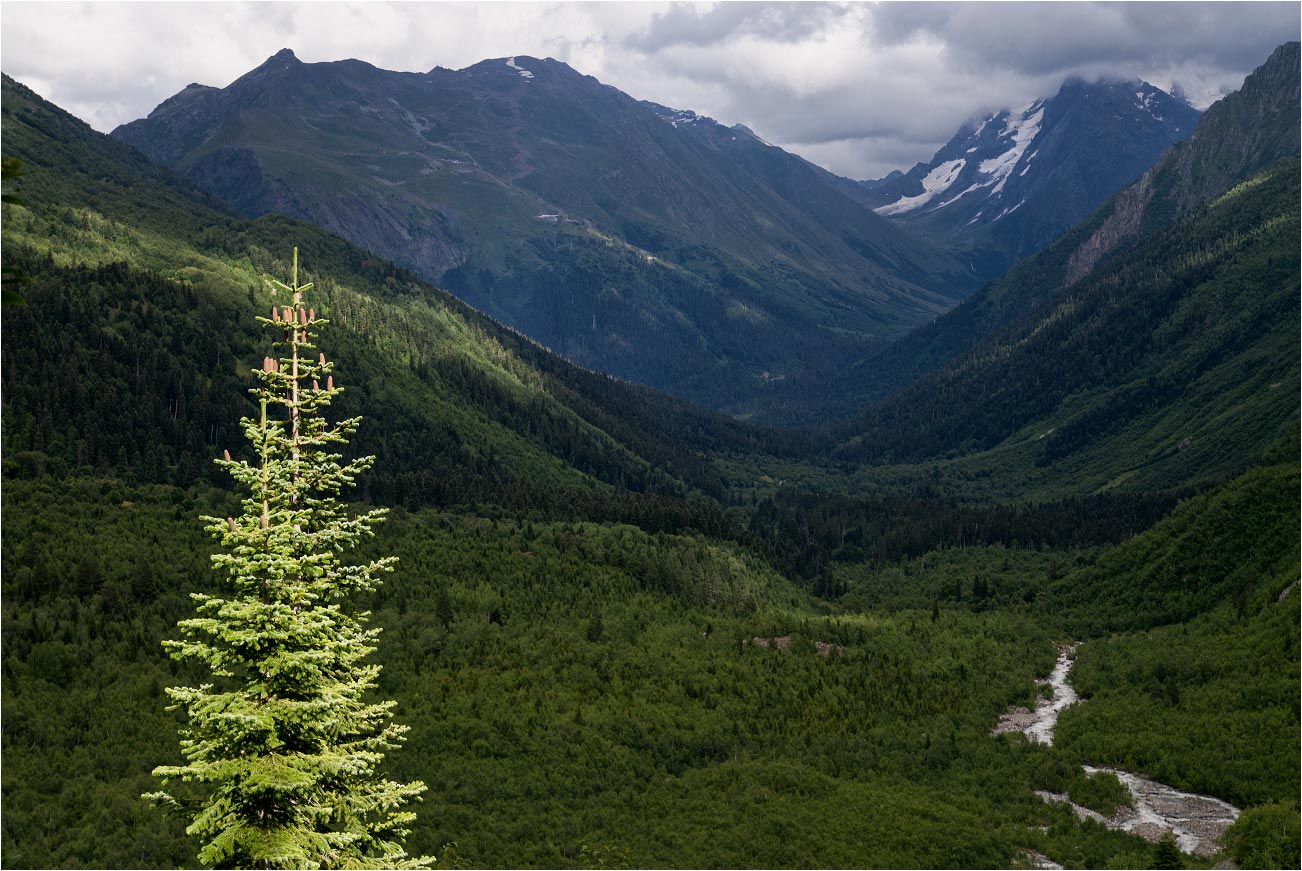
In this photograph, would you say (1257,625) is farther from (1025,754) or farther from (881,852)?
(881,852)

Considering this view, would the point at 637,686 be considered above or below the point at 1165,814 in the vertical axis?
below

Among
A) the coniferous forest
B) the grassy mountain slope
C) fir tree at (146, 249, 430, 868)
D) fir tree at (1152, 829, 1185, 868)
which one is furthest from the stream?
fir tree at (146, 249, 430, 868)

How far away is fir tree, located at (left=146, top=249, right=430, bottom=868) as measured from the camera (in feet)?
84.6

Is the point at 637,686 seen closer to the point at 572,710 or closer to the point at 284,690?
the point at 572,710

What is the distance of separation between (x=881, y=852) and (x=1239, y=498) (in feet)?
298

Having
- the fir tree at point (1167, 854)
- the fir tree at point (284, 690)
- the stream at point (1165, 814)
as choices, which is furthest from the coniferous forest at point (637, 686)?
the stream at point (1165, 814)

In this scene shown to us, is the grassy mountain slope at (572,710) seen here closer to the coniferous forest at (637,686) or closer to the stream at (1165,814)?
the coniferous forest at (637,686)

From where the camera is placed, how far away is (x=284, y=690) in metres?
27.2

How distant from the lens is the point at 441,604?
106m

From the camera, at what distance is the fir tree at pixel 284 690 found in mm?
25781

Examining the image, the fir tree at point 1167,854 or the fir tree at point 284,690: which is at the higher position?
the fir tree at point 284,690

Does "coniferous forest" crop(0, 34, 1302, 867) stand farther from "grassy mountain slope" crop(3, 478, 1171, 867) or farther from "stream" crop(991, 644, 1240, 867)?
"stream" crop(991, 644, 1240, 867)

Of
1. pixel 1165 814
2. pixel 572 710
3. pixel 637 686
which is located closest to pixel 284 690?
pixel 572 710

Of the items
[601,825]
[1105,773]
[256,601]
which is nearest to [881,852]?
[601,825]
